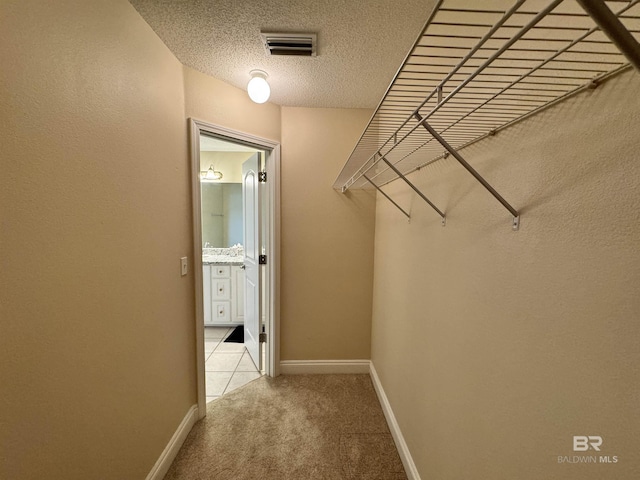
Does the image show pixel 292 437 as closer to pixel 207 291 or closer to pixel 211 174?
pixel 207 291

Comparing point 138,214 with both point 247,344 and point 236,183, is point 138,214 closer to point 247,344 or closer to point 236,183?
point 247,344

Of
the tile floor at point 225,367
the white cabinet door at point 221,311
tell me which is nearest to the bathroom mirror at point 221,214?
the white cabinet door at point 221,311

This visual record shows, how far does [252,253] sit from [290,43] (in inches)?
64.7

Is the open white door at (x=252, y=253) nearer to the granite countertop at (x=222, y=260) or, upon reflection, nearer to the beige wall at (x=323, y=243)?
the beige wall at (x=323, y=243)

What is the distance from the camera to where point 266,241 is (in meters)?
2.13

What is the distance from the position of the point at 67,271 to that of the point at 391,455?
184cm

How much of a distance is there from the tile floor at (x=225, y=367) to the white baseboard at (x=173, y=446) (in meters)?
0.30

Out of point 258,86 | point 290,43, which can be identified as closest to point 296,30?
point 290,43

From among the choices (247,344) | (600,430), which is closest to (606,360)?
(600,430)

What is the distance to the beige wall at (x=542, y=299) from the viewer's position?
1.51 feet

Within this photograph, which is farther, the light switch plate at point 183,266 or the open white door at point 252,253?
the open white door at point 252,253

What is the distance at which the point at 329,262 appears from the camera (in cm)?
218

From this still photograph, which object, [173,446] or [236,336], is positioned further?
[236,336]

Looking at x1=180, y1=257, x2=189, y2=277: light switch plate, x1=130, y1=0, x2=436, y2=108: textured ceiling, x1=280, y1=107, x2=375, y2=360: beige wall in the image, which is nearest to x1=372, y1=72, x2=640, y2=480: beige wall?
x1=130, y1=0, x2=436, y2=108: textured ceiling
